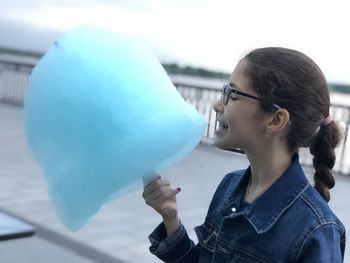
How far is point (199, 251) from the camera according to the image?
69.6 inches

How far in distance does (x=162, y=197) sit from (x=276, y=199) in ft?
1.23

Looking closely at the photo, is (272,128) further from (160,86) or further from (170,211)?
(170,211)

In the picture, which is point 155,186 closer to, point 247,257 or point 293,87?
point 247,257

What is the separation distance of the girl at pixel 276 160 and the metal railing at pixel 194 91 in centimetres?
28

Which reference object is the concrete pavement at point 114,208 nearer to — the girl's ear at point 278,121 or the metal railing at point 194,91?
the girl's ear at point 278,121

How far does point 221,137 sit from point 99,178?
36 cm

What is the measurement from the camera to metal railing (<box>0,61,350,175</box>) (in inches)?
301

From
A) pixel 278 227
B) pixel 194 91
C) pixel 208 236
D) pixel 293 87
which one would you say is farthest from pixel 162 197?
pixel 194 91

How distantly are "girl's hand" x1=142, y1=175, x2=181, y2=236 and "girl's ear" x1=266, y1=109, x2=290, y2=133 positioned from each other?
36cm

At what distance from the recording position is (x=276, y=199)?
145 cm

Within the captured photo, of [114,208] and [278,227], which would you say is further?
[114,208]

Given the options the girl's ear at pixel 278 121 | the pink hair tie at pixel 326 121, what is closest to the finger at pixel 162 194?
the girl's ear at pixel 278 121

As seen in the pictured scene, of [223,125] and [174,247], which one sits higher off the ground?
[223,125]

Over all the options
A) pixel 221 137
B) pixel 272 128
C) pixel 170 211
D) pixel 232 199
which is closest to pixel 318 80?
pixel 272 128
